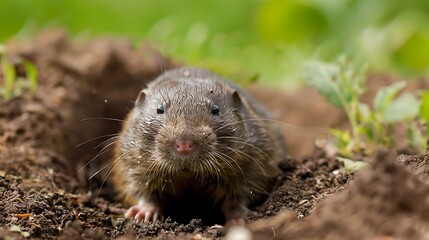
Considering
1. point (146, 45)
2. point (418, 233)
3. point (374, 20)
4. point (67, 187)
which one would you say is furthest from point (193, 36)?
point (418, 233)

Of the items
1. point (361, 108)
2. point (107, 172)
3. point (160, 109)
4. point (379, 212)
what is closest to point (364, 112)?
point (361, 108)

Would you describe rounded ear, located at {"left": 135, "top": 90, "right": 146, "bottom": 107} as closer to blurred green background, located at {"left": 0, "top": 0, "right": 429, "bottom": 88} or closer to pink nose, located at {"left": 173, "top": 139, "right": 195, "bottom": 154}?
pink nose, located at {"left": 173, "top": 139, "right": 195, "bottom": 154}

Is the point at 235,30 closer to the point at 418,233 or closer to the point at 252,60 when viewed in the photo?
the point at 252,60

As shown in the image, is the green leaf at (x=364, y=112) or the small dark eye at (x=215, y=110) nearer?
the small dark eye at (x=215, y=110)

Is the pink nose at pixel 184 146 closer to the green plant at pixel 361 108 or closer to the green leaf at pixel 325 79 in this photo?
the green plant at pixel 361 108

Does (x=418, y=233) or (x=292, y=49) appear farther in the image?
(x=292, y=49)

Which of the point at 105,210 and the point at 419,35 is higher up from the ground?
the point at 419,35

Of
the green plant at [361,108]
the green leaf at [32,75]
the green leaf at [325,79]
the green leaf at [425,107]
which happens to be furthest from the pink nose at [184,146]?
the green leaf at [32,75]
